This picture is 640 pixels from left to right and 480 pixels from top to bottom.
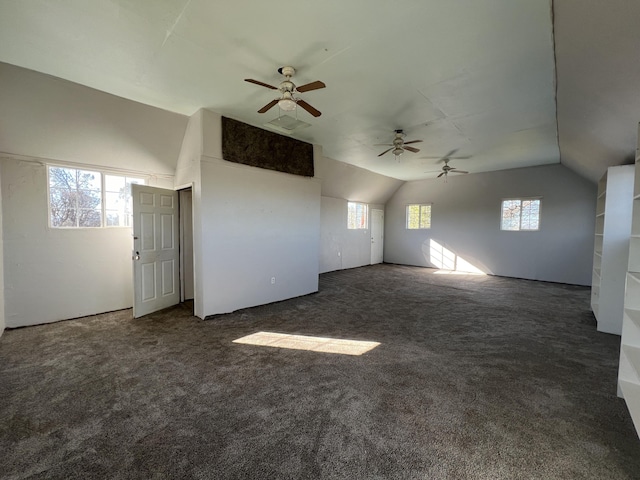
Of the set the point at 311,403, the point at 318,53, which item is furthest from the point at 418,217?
the point at 311,403

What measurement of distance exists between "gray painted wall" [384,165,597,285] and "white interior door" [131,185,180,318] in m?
7.46

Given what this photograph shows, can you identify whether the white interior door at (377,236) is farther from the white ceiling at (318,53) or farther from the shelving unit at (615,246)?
the shelving unit at (615,246)

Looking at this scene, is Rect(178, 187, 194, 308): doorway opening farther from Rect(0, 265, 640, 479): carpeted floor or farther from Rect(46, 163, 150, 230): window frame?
Rect(0, 265, 640, 479): carpeted floor

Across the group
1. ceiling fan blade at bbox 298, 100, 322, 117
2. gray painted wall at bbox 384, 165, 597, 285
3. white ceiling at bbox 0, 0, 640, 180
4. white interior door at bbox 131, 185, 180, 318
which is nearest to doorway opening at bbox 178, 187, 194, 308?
white interior door at bbox 131, 185, 180, 318

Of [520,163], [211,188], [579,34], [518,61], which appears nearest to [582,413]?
[579,34]

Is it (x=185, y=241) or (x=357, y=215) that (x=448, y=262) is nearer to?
(x=357, y=215)

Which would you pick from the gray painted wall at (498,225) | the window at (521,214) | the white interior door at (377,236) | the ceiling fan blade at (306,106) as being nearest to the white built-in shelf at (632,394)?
the ceiling fan blade at (306,106)

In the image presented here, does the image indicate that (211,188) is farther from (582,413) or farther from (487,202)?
(487,202)

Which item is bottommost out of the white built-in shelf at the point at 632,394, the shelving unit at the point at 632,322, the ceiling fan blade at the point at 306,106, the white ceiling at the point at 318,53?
the white built-in shelf at the point at 632,394

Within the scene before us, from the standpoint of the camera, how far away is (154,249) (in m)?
4.12

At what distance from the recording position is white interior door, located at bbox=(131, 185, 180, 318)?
3879 mm

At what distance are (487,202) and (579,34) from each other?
642 cm

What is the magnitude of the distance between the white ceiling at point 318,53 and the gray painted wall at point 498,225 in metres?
3.56

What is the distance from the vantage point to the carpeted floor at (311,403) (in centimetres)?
155
